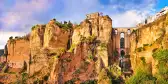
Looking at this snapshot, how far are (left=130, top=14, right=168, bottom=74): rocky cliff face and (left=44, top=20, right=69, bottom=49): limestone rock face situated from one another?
9.69m

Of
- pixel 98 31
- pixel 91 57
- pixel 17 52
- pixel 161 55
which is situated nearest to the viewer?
pixel 161 55

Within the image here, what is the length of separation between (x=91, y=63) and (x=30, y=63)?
942 centimetres

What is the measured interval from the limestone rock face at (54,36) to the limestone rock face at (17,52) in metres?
5.56

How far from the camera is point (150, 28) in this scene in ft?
159

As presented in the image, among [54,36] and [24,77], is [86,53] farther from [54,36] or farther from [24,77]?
[24,77]

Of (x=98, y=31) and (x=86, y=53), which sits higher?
(x=98, y=31)

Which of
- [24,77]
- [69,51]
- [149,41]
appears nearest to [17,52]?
[24,77]

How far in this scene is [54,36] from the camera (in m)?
54.0

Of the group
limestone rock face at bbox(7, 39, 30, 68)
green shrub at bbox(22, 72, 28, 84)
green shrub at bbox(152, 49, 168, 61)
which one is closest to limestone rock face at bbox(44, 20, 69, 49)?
green shrub at bbox(22, 72, 28, 84)

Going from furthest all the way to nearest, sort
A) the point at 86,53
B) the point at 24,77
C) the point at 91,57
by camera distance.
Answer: the point at 24,77, the point at 86,53, the point at 91,57

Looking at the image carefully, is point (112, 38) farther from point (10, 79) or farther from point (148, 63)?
point (10, 79)

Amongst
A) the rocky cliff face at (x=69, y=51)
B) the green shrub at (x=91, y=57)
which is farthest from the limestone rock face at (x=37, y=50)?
the green shrub at (x=91, y=57)

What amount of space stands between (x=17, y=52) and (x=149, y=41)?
22.0m

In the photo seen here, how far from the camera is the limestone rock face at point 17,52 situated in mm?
58312
